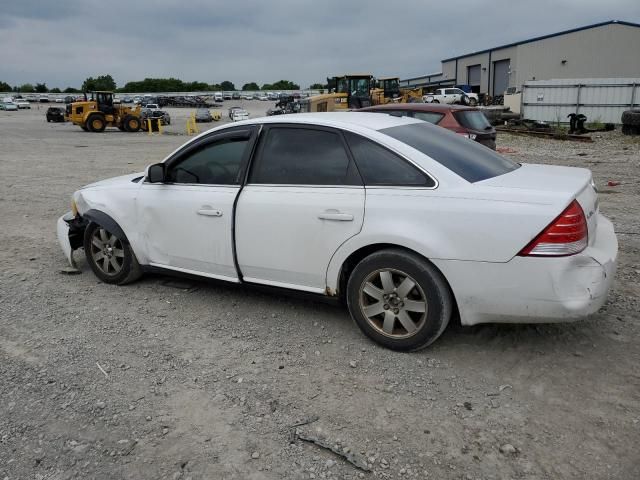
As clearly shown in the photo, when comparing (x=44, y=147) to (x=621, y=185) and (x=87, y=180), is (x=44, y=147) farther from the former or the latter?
(x=621, y=185)

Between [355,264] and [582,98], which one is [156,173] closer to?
[355,264]

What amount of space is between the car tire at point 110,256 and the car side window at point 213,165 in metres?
0.86

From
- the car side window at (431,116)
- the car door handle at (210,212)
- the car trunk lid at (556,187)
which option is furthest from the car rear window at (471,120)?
the car door handle at (210,212)

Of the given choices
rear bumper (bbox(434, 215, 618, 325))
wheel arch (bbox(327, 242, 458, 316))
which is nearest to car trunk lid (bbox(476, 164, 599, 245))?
rear bumper (bbox(434, 215, 618, 325))

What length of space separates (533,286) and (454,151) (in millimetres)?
1215

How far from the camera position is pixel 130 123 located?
32.2 meters

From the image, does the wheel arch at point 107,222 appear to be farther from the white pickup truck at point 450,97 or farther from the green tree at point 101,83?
the green tree at point 101,83

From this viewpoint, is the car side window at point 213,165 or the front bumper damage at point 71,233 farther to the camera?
the front bumper damage at point 71,233

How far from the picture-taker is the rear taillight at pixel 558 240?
3180 millimetres

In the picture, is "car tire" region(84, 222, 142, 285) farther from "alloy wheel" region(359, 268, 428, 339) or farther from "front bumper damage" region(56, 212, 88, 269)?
"alloy wheel" region(359, 268, 428, 339)

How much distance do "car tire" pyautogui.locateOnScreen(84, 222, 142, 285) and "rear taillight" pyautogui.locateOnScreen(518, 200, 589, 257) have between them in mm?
3369

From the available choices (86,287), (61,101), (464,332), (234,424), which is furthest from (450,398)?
(61,101)

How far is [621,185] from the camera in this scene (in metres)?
10.2

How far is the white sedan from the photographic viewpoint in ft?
10.7
